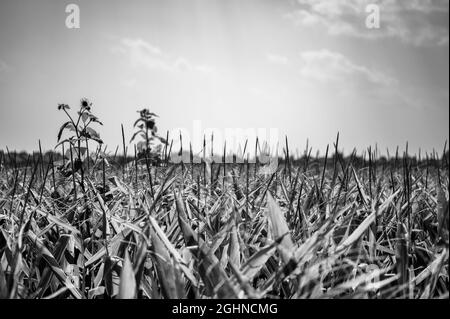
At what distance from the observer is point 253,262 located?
72cm

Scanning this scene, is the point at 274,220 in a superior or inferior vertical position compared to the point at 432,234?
superior

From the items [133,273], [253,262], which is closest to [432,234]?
[253,262]

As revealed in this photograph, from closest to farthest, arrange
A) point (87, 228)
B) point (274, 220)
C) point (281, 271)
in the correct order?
1. point (281, 271)
2. point (274, 220)
3. point (87, 228)
